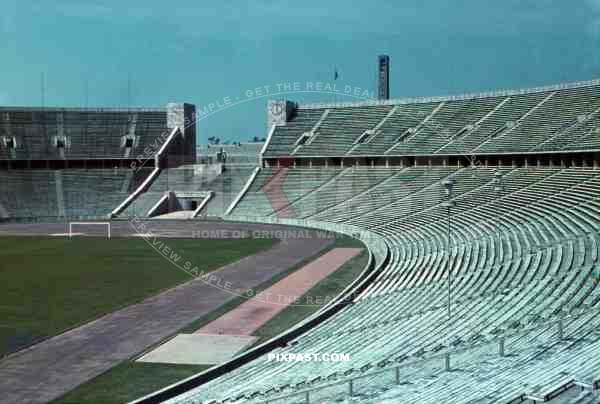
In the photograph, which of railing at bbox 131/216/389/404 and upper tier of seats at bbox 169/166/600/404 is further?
railing at bbox 131/216/389/404

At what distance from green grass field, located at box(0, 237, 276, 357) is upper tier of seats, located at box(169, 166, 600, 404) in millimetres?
7480

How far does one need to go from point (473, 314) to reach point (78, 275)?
1800cm

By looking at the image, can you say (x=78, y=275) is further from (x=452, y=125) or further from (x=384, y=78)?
(x=384, y=78)

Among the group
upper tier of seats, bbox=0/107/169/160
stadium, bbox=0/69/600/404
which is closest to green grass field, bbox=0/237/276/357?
stadium, bbox=0/69/600/404

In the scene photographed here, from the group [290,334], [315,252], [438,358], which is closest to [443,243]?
[315,252]

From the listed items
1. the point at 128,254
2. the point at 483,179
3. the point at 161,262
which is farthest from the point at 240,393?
the point at 483,179

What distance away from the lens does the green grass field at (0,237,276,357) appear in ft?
68.9

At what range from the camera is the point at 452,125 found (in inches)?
2095

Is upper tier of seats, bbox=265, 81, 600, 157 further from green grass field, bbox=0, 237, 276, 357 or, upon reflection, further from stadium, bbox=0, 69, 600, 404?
green grass field, bbox=0, 237, 276, 357

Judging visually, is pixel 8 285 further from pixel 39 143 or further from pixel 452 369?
pixel 39 143

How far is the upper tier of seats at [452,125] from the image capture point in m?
44.4

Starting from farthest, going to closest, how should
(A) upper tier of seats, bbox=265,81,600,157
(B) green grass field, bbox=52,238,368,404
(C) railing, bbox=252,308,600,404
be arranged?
(A) upper tier of seats, bbox=265,81,600,157, (B) green grass field, bbox=52,238,368,404, (C) railing, bbox=252,308,600,404

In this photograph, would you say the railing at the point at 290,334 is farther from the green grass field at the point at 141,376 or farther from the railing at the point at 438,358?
the railing at the point at 438,358

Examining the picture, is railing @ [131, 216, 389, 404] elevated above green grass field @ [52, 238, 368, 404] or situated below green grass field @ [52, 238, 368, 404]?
above
